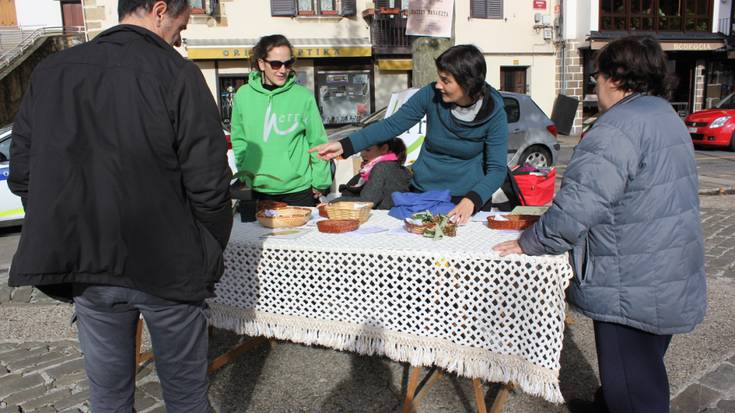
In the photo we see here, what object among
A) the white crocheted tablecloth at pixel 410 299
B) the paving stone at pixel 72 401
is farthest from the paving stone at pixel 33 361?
the white crocheted tablecloth at pixel 410 299

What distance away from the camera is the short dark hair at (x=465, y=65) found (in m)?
2.92

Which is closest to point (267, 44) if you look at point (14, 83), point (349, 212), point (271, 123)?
point (271, 123)

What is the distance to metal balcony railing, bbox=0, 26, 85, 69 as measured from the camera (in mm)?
20891

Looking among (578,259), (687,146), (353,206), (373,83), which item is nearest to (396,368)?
(353,206)

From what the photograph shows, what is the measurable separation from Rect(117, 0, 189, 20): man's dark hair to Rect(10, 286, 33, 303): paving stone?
3.79m

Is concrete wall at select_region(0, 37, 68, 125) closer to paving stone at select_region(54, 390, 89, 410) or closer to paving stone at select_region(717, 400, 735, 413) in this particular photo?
paving stone at select_region(54, 390, 89, 410)

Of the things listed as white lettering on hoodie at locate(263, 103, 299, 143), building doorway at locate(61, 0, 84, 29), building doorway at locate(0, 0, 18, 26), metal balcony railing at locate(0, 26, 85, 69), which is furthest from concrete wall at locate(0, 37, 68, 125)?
white lettering on hoodie at locate(263, 103, 299, 143)

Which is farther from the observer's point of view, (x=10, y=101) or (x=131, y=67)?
(x=10, y=101)

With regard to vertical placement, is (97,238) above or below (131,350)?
above

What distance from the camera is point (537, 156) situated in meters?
10.5

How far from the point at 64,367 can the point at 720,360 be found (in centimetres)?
371

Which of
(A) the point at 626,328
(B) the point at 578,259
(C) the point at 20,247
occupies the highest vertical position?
(C) the point at 20,247

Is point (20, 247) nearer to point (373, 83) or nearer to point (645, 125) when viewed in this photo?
point (645, 125)

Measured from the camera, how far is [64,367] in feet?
11.4
